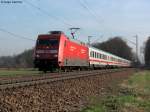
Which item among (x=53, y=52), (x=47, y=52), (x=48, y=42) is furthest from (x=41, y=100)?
(x=48, y=42)

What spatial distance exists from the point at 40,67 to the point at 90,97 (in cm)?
1662

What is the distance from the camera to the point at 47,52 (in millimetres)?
31812

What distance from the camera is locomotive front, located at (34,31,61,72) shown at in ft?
103

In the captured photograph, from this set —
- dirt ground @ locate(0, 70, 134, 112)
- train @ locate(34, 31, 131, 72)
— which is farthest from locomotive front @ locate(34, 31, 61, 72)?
dirt ground @ locate(0, 70, 134, 112)

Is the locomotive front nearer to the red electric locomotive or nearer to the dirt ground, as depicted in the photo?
the red electric locomotive

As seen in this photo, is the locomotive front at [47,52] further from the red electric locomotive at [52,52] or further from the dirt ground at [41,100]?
the dirt ground at [41,100]

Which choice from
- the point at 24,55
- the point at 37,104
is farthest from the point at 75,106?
the point at 24,55

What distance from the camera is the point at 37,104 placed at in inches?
462

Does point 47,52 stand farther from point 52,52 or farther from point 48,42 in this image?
point 48,42

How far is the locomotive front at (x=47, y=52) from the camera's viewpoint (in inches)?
1240

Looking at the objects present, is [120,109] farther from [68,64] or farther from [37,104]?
[68,64]

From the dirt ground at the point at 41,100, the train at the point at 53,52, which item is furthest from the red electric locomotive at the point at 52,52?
the dirt ground at the point at 41,100

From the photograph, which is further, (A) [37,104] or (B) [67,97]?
(B) [67,97]

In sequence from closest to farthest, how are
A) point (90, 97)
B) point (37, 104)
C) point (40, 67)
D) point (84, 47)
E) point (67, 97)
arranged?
point (37, 104)
point (67, 97)
point (90, 97)
point (40, 67)
point (84, 47)
